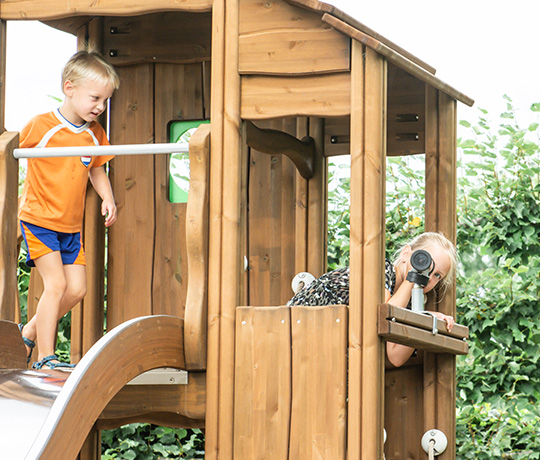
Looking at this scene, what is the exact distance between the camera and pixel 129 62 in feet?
19.4

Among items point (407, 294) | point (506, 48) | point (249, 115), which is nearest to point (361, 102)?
point (249, 115)

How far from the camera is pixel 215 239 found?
4.33m

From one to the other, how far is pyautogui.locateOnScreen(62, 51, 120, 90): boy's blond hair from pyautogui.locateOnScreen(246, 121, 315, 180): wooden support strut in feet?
2.45

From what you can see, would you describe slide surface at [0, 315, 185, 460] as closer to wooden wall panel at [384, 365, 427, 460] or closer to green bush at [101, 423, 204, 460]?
wooden wall panel at [384, 365, 427, 460]

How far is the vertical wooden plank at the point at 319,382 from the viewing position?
4.11 m

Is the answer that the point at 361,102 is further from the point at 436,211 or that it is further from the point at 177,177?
the point at 177,177

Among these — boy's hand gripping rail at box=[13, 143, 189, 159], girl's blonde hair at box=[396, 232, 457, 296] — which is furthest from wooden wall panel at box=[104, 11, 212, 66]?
girl's blonde hair at box=[396, 232, 457, 296]

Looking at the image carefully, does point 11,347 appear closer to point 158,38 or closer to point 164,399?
point 164,399

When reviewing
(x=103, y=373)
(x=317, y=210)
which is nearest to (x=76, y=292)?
(x=103, y=373)

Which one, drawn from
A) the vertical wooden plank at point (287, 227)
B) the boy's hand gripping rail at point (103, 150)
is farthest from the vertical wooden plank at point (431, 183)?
the boy's hand gripping rail at point (103, 150)

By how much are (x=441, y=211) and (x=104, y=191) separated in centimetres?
184

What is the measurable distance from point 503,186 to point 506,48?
9.57 meters

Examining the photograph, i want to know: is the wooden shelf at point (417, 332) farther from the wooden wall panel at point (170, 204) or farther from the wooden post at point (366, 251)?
the wooden wall panel at point (170, 204)

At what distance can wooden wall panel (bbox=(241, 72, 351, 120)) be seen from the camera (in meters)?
4.25
